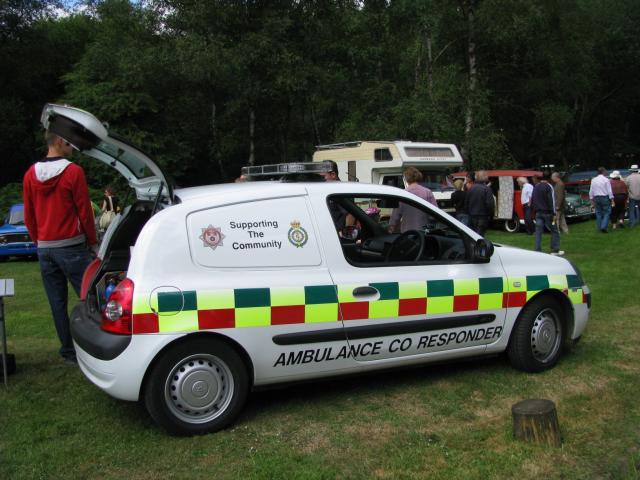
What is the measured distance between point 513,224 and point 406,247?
541 inches

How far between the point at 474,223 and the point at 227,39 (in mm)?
17529

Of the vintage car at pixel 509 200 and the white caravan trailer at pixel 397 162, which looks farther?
the vintage car at pixel 509 200

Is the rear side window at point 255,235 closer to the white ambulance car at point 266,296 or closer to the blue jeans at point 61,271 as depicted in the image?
the white ambulance car at point 266,296

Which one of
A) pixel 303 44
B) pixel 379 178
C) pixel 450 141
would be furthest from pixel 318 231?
pixel 303 44

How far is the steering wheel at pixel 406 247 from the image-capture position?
4.77 metres

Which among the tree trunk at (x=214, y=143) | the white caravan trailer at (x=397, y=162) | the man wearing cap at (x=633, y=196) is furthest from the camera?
the tree trunk at (x=214, y=143)

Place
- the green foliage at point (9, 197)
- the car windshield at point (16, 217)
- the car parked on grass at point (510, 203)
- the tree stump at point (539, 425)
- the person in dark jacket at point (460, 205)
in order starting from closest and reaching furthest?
1. the tree stump at point (539, 425)
2. the person in dark jacket at point (460, 205)
3. the car windshield at point (16, 217)
4. the car parked on grass at point (510, 203)
5. the green foliage at point (9, 197)

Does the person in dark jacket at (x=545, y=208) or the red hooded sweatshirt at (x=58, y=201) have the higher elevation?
the red hooded sweatshirt at (x=58, y=201)

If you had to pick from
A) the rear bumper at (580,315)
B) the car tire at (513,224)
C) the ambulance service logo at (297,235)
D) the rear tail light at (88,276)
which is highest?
the ambulance service logo at (297,235)

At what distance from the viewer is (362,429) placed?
3.95 meters

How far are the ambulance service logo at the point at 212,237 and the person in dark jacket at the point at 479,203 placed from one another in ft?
24.4

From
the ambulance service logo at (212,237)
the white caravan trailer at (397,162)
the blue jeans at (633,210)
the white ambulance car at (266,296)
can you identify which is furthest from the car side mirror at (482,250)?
the blue jeans at (633,210)

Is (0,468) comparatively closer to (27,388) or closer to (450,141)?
(27,388)

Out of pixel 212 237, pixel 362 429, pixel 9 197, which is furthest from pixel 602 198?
pixel 9 197
